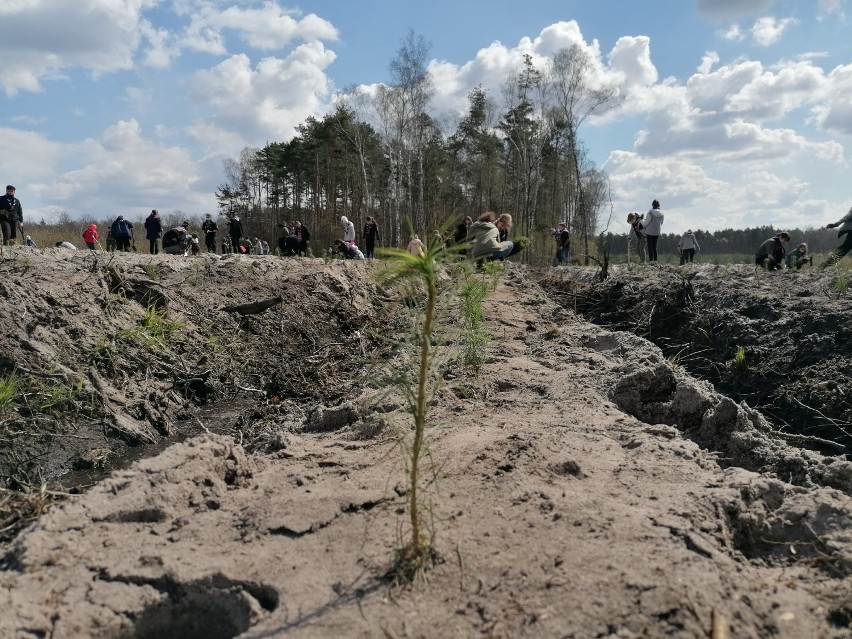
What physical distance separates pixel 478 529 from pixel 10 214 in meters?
11.4

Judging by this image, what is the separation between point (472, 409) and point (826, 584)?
8.03 ft

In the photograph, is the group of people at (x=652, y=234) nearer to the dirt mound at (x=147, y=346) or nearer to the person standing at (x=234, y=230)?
the dirt mound at (x=147, y=346)

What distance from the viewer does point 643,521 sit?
2590 millimetres

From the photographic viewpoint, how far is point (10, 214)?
413 inches

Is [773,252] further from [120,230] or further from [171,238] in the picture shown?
[120,230]

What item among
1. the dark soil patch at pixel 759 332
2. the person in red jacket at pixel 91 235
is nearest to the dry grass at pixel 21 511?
the dark soil patch at pixel 759 332

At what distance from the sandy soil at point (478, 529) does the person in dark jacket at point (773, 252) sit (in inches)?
327

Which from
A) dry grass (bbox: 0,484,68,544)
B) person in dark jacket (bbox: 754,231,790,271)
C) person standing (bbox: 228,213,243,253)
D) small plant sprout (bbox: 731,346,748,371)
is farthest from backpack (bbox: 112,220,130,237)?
person in dark jacket (bbox: 754,231,790,271)

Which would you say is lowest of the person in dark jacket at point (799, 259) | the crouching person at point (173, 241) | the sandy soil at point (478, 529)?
the sandy soil at point (478, 529)

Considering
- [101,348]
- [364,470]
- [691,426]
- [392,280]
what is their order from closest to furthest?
[392,280], [364,470], [691,426], [101,348]

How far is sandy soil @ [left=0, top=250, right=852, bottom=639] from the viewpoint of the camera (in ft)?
6.97

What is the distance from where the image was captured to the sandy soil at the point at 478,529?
6.97 ft

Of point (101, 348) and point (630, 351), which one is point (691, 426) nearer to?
point (630, 351)

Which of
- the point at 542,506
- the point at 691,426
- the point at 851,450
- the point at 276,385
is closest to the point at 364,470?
the point at 542,506
